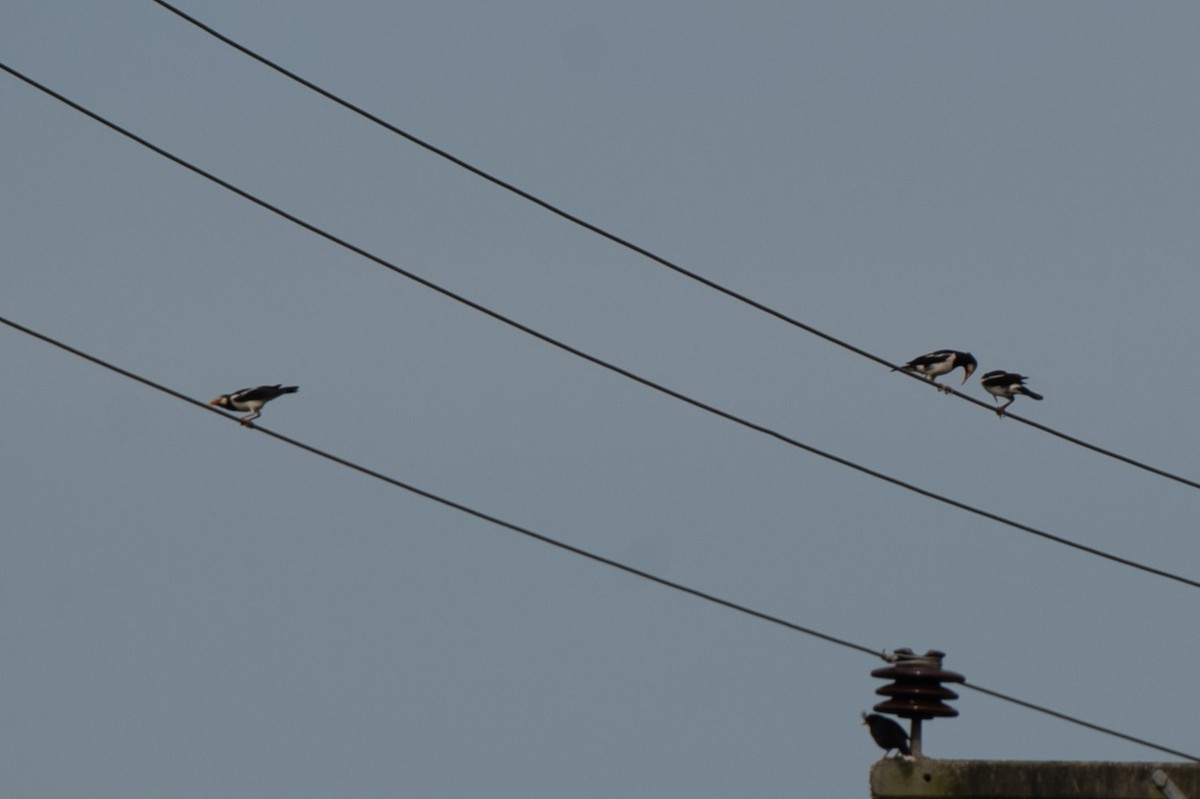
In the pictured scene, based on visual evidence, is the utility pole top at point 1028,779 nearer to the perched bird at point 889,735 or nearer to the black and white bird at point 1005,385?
the perched bird at point 889,735

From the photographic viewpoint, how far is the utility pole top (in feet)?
45.9

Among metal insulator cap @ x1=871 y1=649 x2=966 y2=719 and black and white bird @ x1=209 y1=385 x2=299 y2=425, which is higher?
black and white bird @ x1=209 y1=385 x2=299 y2=425

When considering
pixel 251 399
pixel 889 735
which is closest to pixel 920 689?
pixel 889 735

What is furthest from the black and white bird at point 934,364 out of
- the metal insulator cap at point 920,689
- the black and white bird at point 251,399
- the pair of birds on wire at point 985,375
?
the metal insulator cap at point 920,689

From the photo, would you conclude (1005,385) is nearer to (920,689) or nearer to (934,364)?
(934,364)

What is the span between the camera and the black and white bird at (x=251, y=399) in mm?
24406

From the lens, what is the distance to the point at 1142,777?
14023 mm

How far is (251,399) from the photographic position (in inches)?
966

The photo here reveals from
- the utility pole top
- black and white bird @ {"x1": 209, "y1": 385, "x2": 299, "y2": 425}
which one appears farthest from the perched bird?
black and white bird @ {"x1": 209, "y1": 385, "x2": 299, "y2": 425}

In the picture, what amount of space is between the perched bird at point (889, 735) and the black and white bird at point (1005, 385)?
40.8 ft

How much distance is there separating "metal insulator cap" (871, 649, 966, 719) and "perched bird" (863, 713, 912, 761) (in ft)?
0.42

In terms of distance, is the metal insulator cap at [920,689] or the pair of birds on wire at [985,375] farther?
the pair of birds on wire at [985,375]

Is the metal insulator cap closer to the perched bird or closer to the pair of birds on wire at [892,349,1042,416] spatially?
the perched bird

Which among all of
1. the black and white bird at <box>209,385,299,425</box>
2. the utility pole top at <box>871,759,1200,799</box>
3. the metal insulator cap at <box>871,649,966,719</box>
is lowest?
the utility pole top at <box>871,759,1200,799</box>
